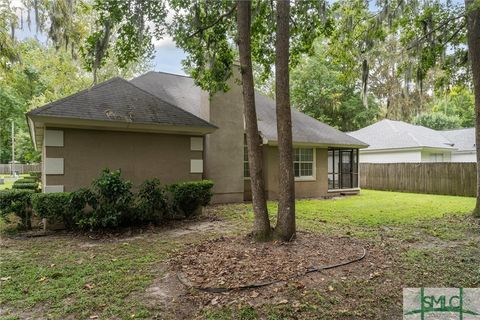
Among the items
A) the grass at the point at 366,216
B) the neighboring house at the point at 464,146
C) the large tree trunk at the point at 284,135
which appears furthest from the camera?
the neighboring house at the point at 464,146

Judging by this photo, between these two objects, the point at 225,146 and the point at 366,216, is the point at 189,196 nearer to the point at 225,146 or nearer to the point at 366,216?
the point at 225,146

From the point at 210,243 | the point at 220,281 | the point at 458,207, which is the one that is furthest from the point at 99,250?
the point at 458,207

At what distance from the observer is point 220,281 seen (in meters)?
4.19

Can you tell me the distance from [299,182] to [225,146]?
4.02 m

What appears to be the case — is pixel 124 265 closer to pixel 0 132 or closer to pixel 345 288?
pixel 345 288

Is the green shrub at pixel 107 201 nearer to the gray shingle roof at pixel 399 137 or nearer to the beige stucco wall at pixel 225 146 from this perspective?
the beige stucco wall at pixel 225 146

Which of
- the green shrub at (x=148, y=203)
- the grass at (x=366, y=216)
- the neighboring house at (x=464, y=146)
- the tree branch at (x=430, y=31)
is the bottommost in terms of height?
the grass at (x=366, y=216)

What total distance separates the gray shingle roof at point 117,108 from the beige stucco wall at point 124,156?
531mm

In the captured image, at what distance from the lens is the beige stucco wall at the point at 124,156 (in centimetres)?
783

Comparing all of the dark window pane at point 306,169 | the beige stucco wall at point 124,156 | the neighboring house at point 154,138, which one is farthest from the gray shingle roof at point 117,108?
the dark window pane at point 306,169

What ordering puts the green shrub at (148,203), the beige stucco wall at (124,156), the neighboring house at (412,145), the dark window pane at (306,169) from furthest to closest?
the neighboring house at (412,145) < the dark window pane at (306,169) < the beige stucco wall at (124,156) < the green shrub at (148,203)

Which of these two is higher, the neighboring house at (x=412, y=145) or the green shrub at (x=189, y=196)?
the neighboring house at (x=412, y=145)

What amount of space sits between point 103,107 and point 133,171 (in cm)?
181

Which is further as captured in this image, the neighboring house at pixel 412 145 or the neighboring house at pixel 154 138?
the neighboring house at pixel 412 145
